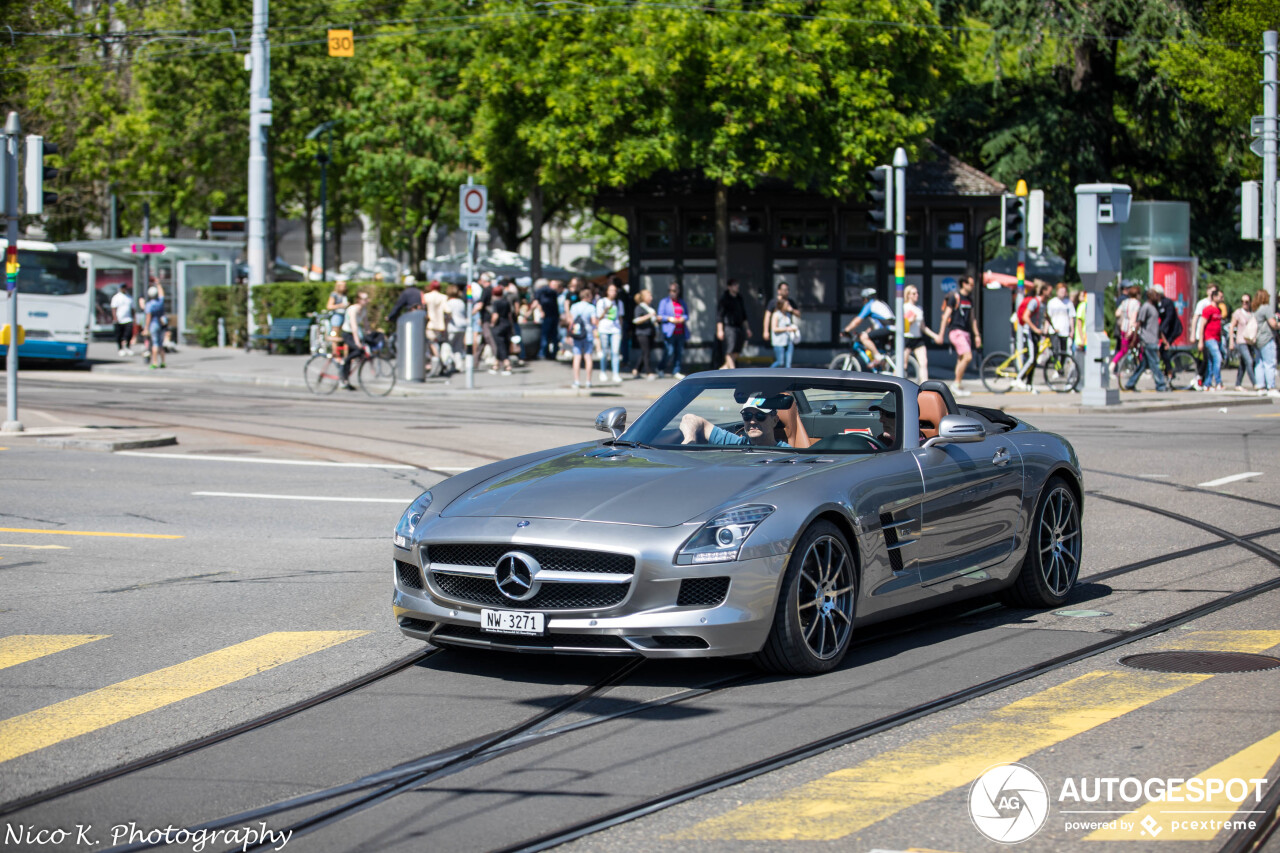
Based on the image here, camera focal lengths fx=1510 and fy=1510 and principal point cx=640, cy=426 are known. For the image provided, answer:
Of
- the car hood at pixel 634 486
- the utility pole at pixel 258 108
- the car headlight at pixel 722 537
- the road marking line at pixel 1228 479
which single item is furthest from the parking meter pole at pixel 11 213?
the utility pole at pixel 258 108

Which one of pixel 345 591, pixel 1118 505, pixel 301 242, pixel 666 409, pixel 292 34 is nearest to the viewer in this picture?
pixel 666 409

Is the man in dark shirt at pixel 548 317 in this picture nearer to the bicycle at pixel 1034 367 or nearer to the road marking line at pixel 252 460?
the bicycle at pixel 1034 367

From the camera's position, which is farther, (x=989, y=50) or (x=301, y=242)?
(x=301, y=242)

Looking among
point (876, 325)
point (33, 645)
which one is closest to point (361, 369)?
point (876, 325)

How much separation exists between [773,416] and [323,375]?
1982 centimetres

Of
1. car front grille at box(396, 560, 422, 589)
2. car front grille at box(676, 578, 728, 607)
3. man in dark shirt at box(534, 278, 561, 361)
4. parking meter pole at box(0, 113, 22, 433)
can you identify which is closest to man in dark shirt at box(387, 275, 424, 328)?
man in dark shirt at box(534, 278, 561, 361)

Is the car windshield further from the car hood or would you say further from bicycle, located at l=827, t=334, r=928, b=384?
bicycle, located at l=827, t=334, r=928, b=384

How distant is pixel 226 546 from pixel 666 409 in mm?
4027

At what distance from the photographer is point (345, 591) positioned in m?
8.66

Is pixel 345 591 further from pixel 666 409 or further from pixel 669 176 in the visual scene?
pixel 669 176

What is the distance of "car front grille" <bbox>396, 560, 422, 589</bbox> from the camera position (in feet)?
21.5

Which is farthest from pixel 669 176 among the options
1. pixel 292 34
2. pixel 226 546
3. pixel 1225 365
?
pixel 226 546

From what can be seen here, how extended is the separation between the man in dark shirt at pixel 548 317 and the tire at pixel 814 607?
93.2 ft

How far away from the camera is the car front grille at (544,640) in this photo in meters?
6.06
